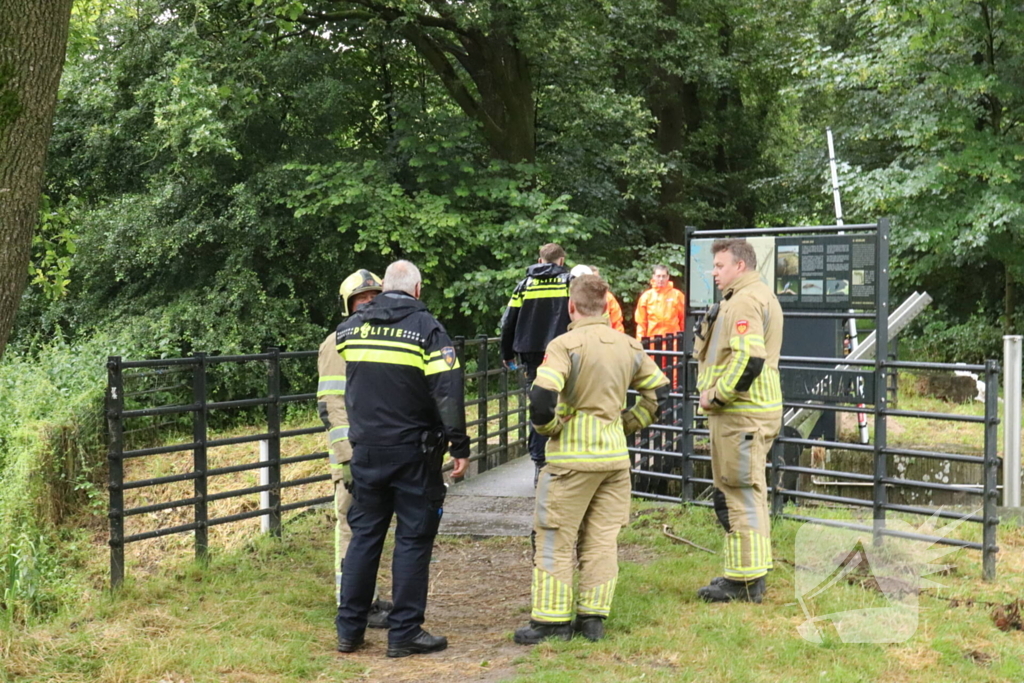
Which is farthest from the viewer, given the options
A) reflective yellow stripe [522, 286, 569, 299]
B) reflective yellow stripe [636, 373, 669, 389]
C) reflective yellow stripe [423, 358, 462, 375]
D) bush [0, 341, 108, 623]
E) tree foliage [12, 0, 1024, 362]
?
tree foliage [12, 0, 1024, 362]

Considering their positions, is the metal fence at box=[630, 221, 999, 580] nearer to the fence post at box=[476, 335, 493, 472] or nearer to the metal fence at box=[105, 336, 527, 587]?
the fence post at box=[476, 335, 493, 472]

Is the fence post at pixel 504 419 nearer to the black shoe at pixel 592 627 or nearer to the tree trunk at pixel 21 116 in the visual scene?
the black shoe at pixel 592 627

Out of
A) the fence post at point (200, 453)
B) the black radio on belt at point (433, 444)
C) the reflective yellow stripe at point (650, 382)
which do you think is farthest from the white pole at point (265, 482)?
the reflective yellow stripe at point (650, 382)

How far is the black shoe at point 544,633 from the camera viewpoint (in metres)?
5.54

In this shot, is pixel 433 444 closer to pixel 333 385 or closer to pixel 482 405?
pixel 333 385

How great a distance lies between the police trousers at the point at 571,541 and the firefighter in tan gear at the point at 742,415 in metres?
0.95

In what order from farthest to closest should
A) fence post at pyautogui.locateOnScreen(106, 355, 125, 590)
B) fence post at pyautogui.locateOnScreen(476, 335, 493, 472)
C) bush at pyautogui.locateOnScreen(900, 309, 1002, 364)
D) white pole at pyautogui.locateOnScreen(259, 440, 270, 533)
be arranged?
bush at pyautogui.locateOnScreen(900, 309, 1002, 364) → fence post at pyautogui.locateOnScreen(476, 335, 493, 472) → white pole at pyautogui.locateOnScreen(259, 440, 270, 533) → fence post at pyautogui.locateOnScreen(106, 355, 125, 590)

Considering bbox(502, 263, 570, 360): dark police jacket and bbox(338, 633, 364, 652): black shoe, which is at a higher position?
bbox(502, 263, 570, 360): dark police jacket

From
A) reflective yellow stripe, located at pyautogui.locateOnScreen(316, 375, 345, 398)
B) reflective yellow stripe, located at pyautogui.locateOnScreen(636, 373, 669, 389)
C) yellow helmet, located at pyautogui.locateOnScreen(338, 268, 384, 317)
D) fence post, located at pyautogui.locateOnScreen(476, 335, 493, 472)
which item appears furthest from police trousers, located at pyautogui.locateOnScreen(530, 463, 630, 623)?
fence post, located at pyautogui.locateOnScreen(476, 335, 493, 472)

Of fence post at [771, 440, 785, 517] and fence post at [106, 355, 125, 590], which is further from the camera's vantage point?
fence post at [771, 440, 785, 517]

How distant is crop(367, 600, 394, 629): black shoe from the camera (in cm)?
609

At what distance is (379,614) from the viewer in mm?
6164

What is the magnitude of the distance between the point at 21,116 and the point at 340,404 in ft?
7.19

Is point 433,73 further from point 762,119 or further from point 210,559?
point 210,559
